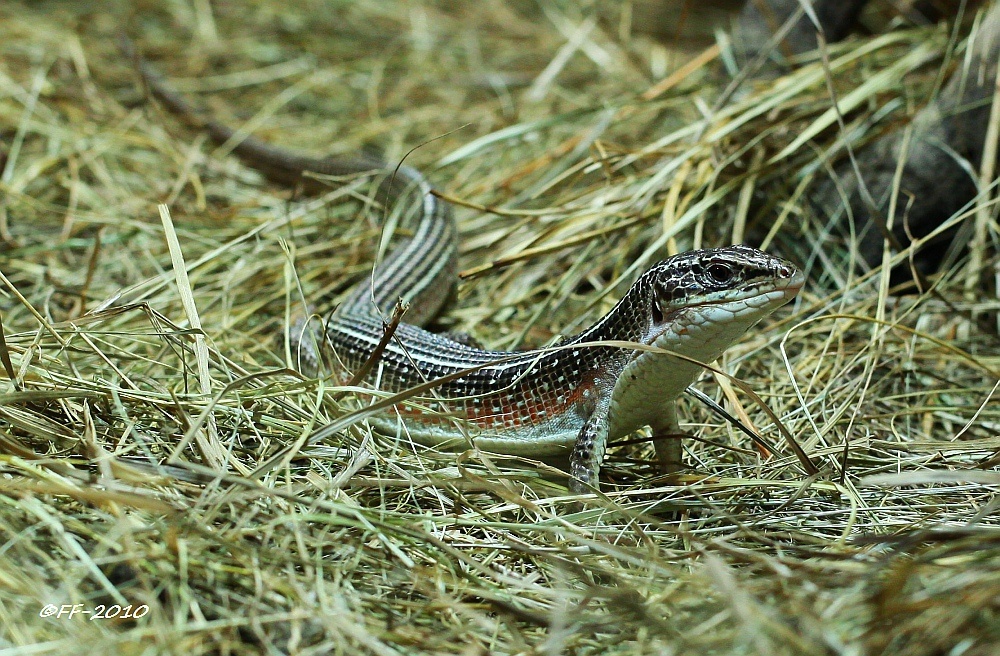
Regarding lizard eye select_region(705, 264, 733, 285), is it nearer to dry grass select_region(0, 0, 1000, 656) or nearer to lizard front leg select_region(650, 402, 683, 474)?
lizard front leg select_region(650, 402, 683, 474)

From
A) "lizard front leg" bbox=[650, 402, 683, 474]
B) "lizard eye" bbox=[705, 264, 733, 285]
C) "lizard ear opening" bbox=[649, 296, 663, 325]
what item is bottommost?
"lizard front leg" bbox=[650, 402, 683, 474]

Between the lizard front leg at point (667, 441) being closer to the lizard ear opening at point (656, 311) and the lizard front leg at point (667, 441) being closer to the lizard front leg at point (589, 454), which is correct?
the lizard front leg at point (589, 454)

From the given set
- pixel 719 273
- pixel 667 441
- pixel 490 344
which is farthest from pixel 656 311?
pixel 490 344

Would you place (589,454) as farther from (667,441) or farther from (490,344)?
(490,344)

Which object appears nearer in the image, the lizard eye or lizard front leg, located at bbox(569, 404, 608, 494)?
the lizard eye

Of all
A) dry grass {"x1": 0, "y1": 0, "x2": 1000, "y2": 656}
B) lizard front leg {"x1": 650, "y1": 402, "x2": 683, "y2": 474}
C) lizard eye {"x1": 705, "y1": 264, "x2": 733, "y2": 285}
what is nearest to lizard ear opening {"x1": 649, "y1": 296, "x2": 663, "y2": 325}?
lizard eye {"x1": 705, "y1": 264, "x2": 733, "y2": 285}

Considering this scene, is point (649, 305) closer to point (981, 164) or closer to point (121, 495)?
point (121, 495)
